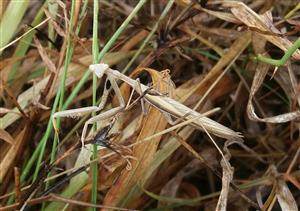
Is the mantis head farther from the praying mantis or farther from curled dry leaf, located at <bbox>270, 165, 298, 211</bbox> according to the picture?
curled dry leaf, located at <bbox>270, 165, 298, 211</bbox>

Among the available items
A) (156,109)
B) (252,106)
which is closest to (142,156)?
(156,109)

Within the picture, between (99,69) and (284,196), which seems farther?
(284,196)

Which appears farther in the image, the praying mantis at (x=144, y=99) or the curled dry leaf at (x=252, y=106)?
the curled dry leaf at (x=252, y=106)

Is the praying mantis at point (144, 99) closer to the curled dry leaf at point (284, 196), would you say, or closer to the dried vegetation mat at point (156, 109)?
the dried vegetation mat at point (156, 109)

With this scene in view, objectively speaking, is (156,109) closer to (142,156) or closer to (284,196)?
(142,156)

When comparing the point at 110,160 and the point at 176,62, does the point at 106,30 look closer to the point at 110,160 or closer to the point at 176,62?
the point at 176,62

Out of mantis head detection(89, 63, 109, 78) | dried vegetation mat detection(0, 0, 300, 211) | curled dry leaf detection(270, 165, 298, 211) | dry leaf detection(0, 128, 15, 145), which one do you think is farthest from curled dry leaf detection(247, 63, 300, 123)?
dry leaf detection(0, 128, 15, 145)

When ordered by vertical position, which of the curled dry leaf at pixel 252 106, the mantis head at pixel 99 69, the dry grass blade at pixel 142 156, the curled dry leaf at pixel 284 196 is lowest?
the curled dry leaf at pixel 284 196

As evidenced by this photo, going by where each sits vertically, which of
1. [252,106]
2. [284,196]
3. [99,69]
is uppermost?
[99,69]

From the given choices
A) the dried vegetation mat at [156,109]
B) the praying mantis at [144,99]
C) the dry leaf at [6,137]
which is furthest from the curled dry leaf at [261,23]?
the dry leaf at [6,137]
